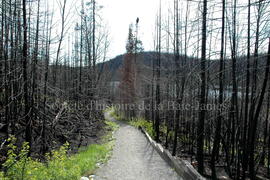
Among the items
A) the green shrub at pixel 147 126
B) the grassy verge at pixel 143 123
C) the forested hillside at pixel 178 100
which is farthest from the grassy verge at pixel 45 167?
the grassy verge at pixel 143 123

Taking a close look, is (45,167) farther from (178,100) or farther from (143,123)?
(143,123)

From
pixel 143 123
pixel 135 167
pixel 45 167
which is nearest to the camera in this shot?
pixel 45 167

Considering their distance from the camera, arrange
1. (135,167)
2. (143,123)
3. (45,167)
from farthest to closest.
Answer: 1. (143,123)
2. (135,167)
3. (45,167)

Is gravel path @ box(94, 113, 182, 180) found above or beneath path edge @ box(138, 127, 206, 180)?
beneath

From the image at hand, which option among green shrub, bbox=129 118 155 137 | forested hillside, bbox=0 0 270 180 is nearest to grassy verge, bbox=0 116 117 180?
forested hillside, bbox=0 0 270 180

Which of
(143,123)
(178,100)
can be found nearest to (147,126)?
(143,123)

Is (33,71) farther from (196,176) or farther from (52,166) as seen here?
(196,176)

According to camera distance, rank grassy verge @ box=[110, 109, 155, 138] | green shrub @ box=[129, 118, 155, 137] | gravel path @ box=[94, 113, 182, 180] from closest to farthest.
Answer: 1. gravel path @ box=[94, 113, 182, 180]
2. green shrub @ box=[129, 118, 155, 137]
3. grassy verge @ box=[110, 109, 155, 138]

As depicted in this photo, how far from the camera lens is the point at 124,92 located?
1861cm

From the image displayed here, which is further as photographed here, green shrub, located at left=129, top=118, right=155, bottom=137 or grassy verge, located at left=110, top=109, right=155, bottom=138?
grassy verge, located at left=110, top=109, right=155, bottom=138

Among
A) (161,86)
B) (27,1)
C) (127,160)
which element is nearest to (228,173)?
(127,160)

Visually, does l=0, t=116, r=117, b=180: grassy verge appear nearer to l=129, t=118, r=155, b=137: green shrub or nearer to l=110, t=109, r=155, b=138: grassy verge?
l=129, t=118, r=155, b=137: green shrub

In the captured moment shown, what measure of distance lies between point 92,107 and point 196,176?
830 centimetres

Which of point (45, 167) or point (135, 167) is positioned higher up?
point (45, 167)
